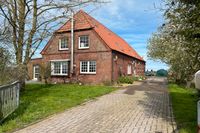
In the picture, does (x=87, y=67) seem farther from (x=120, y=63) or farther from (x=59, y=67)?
(x=120, y=63)

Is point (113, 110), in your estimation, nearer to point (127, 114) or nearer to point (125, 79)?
point (127, 114)

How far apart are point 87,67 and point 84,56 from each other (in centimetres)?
124

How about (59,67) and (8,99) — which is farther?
(59,67)

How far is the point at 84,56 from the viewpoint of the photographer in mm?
30656

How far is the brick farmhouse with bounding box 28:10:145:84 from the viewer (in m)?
29.2

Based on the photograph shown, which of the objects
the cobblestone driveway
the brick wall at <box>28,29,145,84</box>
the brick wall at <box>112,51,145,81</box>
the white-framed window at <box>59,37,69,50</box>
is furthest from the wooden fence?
the white-framed window at <box>59,37,69,50</box>

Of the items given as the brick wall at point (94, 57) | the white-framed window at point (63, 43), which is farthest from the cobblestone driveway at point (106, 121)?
the white-framed window at point (63, 43)

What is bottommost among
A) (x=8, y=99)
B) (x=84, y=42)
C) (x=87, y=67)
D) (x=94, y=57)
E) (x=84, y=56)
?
(x=8, y=99)

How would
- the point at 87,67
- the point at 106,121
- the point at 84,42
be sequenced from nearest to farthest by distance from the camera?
1. the point at 106,121
2. the point at 87,67
3. the point at 84,42

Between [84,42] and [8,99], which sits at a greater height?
[84,42]

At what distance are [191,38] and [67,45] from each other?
80.2 ft

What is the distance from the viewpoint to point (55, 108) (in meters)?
12.4

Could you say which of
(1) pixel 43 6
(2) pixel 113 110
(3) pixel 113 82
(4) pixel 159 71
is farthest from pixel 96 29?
(4) pixel 159 71

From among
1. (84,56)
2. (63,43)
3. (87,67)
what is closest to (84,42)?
(84,56)
